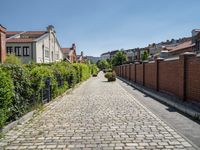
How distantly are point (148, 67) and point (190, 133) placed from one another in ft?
44.7

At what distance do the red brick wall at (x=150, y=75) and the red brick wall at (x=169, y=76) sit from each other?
1618 millimetres

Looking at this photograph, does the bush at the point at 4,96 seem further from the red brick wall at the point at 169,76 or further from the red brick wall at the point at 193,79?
the red brick wall at the point at 169,76

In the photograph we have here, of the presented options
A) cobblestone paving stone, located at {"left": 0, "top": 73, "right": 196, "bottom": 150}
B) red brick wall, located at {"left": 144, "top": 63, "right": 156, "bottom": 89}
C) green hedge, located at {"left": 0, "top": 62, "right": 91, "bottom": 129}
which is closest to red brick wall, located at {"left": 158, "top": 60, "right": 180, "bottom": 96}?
red brick wall, located at {"left": 144, "top": 63, "right": 156, "bottom": 89}

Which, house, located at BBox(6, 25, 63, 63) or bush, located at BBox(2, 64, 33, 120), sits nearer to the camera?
bush, located at BBox(2, 64, 33, 120)

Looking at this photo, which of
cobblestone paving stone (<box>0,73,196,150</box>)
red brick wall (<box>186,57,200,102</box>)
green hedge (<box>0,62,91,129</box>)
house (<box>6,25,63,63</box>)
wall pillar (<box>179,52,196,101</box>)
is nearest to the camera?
cobblestone paving stone (<box>0,73,196,150</box>)

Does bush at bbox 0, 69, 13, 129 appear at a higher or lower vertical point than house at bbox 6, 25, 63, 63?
lower

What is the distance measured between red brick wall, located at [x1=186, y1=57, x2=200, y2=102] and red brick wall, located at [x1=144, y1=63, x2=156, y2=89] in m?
6.66

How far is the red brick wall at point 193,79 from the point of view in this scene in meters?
9.61

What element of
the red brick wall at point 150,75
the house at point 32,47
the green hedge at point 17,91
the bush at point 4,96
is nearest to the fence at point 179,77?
the red brick wall at point 150,75

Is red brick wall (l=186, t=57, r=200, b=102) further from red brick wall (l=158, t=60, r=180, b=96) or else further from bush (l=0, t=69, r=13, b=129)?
bush (l=0, t=69, r=13, b=129)

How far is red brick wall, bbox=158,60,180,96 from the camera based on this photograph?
1236 cm

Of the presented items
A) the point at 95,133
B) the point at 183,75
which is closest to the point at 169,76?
the point at 183,75

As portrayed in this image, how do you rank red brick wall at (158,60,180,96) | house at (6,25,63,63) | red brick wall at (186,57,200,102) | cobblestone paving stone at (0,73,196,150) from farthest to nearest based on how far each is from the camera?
house at (6,25,63,63) < red brick wall at (158,60,180,96) < red brick wall at (186,57,200,102) < cobblestone paving stone at (0,73,196,150)

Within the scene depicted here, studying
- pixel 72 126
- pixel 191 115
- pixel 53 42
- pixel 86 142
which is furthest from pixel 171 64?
pixel 53 42
